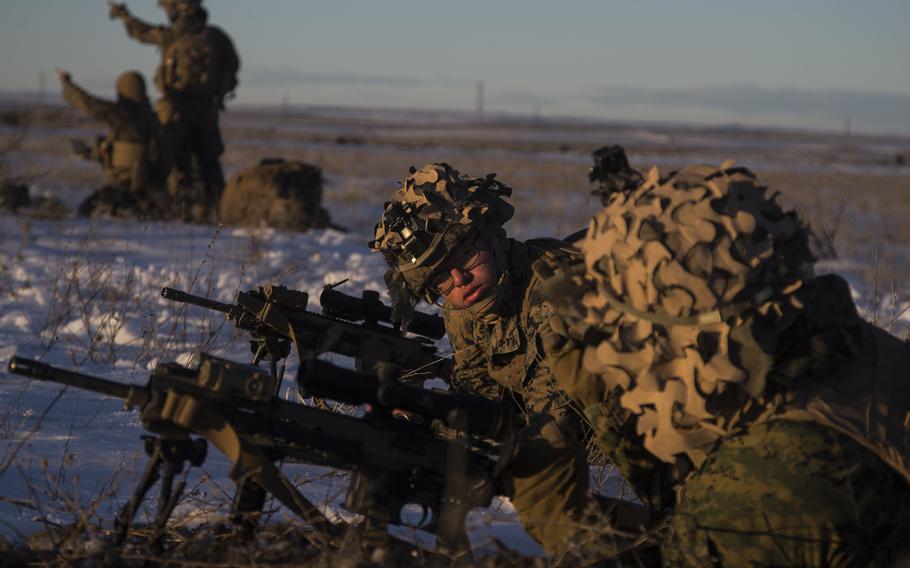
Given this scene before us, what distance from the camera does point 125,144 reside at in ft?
44.3

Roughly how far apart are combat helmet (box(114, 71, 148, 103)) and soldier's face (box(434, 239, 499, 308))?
33.8ft

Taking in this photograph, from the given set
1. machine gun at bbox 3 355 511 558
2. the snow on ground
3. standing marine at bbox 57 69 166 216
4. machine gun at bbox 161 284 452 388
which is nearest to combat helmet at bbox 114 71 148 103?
standing marine at bbox 57 69 166 216

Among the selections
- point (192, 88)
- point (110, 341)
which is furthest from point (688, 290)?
point (192, 88)

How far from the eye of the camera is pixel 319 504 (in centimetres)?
354

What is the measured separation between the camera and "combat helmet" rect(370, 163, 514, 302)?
13.0 ft

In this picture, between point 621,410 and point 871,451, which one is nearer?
point 871,451

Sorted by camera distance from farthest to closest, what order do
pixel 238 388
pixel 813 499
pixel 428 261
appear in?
pixel 428 261 < pixel 238 388 < pixel 813 499

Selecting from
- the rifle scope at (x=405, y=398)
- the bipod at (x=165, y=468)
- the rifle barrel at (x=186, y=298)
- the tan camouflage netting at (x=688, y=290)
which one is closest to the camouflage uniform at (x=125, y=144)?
the rifle barrel at (x=186, y=298)

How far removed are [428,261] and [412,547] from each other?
52.4 inches

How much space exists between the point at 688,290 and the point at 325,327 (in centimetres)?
194

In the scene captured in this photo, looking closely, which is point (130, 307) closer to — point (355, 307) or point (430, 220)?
point (355, 307)

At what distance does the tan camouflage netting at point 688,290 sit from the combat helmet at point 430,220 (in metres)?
1.35

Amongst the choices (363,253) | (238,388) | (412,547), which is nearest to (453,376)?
(412,547)

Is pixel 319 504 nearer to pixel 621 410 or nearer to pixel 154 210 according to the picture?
pixel 621 410
